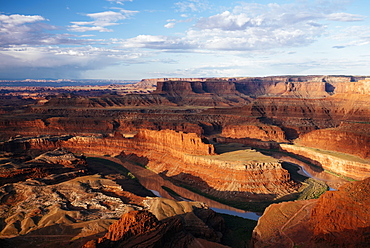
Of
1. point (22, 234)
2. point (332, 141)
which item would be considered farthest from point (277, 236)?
point (332, 141)

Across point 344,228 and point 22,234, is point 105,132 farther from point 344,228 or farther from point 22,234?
point 344,228

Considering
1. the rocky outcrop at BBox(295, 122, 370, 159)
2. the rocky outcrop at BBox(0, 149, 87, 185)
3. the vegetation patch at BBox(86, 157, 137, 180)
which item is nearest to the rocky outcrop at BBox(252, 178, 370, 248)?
the rocky outcrop at BBox(0, 149, 87, 185)

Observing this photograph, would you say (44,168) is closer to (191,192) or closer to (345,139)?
(191,192)

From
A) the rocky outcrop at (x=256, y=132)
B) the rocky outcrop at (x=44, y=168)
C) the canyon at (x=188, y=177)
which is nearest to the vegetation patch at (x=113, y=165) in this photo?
the canyon at (x=188, y=177)

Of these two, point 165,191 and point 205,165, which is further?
point 205,165

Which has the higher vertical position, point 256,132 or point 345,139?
point 345,139

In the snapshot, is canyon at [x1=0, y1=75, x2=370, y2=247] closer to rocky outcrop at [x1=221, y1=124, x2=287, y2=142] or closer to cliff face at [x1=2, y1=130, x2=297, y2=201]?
cliff face at [x1=2, y1=130, x2=297, y2=201]

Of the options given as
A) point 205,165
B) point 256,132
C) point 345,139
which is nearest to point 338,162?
point 345,139
